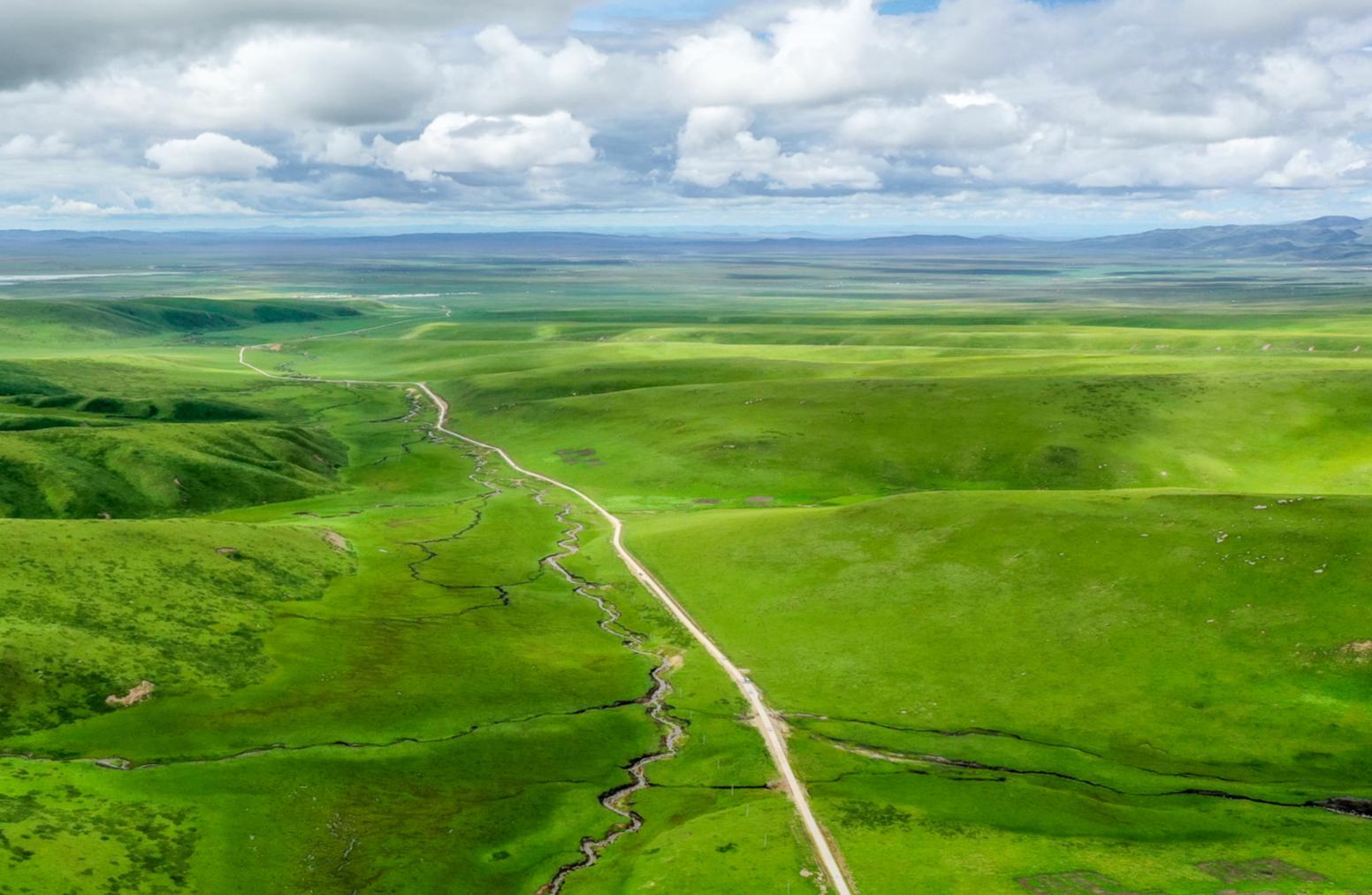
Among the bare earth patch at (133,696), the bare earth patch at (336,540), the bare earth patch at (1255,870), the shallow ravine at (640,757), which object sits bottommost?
the shallow ravine at (640,757)

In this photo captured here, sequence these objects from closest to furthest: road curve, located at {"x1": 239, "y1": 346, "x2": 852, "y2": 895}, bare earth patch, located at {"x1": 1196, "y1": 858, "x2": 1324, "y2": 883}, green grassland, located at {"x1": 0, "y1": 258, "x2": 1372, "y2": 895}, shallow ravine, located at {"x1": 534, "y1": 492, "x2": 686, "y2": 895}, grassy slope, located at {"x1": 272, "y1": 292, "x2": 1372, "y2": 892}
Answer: bare earth patch, located at {"x1": 1196, "y1": 858, "x2": 1324, "y2": 883}, green grassland, located at {"x1": 0, "y1": 258, "x2": 1372, "y2": 895}, road curve, located at {"x1": 239, "y1": 346, "x2": 852, "y2": 895}, shallow ravine, located at {"x1": 534, "y1": 492, "x2": 686, "y2": 895}, grassy slope, located at {"x1": 272, "y1": 292, "x2": 1372, "y2": 892}

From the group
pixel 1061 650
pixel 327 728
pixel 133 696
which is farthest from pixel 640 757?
pixel 1061 650

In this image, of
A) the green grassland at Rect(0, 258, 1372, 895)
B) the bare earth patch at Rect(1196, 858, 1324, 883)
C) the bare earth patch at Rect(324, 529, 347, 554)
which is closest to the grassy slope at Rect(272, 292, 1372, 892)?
the green grassland at Rect(0, 258, 1372, 895)

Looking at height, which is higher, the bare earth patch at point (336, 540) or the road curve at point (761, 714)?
the bare earth patch at point (336, 540)

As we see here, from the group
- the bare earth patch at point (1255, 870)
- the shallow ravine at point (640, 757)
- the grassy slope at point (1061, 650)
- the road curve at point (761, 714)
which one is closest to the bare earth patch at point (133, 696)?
the shallow ravine at point (640, 757)

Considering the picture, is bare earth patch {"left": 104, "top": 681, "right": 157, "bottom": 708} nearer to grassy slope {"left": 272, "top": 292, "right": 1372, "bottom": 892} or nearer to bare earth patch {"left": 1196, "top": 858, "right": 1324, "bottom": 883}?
grassy slope {"left": 272, "top": 292, "right": 1372, "bottom": 892}

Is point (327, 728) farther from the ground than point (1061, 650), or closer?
closer

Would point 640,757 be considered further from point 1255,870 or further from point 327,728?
point 1255,870

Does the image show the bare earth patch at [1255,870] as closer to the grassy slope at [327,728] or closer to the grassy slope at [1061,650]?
the grassy slope at [1061,650]

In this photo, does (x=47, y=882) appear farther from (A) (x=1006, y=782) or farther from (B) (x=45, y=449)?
(B) (x=45, y=449)
